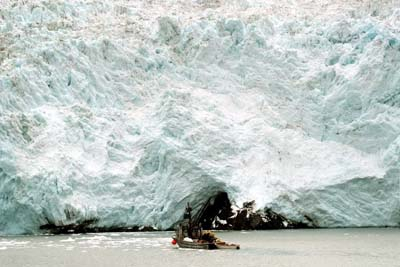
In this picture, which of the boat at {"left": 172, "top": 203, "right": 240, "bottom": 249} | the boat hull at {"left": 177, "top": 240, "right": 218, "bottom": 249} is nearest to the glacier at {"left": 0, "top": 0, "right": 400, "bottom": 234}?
the boat at {"left": 172, "top": 203, "right": 240, "bottom": 249}

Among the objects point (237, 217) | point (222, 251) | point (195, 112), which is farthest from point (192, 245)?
point (195, 112)

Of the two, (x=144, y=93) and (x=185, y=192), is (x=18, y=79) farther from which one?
(x=185, y=192)

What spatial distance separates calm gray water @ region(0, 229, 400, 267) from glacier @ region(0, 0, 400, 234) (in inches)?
50.8

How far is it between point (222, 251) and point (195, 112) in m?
8.64

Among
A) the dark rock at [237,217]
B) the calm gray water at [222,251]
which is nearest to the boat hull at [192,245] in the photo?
the calm gray water at [222,251]

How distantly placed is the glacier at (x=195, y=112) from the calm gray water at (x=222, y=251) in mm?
1290

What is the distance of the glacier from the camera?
29172 mm

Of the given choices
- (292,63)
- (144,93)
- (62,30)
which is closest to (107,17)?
(62,30)

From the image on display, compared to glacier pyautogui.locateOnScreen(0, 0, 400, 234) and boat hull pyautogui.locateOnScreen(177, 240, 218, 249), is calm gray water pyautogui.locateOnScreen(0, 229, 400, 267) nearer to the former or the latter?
boat hull pyautogui.locateOnScreen(177, 240, 218, 249)

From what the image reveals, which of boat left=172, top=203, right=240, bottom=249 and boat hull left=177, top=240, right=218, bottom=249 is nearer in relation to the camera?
boat left=172, top=203, right=240, bottom=249

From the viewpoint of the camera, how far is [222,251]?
23.8 m

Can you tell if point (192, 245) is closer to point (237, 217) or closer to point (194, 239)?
point (194, 239)

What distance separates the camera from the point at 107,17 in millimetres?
36469

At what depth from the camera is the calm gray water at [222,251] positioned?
20906mm
